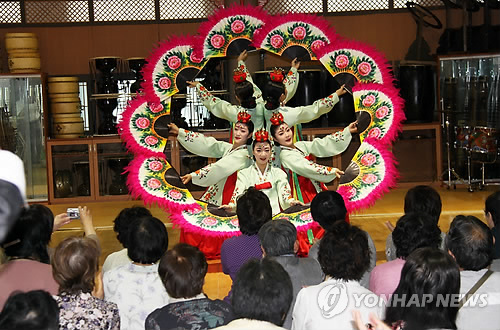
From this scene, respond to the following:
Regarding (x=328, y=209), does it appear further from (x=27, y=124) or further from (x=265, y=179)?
(x=27, y=124)

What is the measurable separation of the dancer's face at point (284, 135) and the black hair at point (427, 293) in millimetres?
3773

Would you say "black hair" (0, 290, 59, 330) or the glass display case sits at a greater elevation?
the glass display case

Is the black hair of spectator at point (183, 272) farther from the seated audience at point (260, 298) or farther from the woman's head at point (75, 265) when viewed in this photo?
the seated audience at point (260, 298)

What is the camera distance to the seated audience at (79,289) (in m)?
2.94

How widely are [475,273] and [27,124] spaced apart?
8.01 metres

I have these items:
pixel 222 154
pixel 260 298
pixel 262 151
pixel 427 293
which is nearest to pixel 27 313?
pixel 260 298

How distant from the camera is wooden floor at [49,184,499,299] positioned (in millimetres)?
6613

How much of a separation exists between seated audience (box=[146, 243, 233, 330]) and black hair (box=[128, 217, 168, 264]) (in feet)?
1.50

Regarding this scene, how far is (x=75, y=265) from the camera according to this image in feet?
10.2

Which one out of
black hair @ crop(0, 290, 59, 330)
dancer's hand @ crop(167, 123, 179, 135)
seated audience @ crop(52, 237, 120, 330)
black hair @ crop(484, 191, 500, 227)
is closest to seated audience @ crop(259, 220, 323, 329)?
seated audience @ crop(52, 237, 120, 330)

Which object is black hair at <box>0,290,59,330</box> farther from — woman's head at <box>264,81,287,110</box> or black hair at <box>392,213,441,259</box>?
woman's head at <box>264,81,287,110</box>

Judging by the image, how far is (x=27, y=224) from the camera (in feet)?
12.1

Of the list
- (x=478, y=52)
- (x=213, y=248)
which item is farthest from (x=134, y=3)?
(x=213, y=248)

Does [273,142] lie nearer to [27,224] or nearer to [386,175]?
[386,175]
